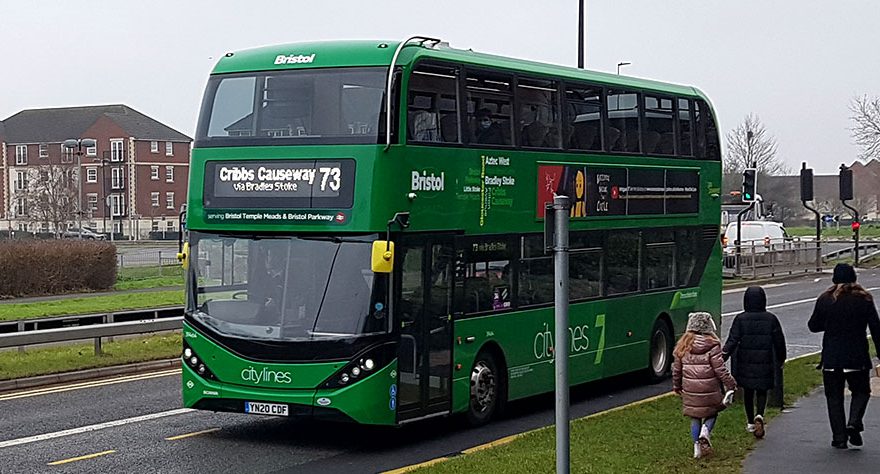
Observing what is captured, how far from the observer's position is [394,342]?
1216 centimetres

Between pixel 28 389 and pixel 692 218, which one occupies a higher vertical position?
pixel 692 218

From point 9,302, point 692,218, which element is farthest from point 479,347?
point 9,302

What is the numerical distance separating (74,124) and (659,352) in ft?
307

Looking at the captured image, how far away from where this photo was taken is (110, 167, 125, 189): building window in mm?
99000

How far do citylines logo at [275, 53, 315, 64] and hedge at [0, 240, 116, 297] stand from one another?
1070 inches

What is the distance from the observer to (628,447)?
11.6 metres

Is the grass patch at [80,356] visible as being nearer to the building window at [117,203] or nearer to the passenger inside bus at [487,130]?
the passenger inside bus at [487,130]

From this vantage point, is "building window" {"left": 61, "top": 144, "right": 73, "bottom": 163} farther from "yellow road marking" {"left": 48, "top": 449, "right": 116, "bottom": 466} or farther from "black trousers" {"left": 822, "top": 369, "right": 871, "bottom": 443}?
"black trousers" {"left": 822, "top": 369, "right": 871, "bottom": 443}

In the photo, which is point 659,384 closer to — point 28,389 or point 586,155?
point 586,155

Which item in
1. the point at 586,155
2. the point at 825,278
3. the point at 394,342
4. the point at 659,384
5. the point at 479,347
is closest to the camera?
the point at 394,342

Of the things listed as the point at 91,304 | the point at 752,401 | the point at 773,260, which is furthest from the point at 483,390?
the point at 773,260

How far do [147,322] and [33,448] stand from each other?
304 inches

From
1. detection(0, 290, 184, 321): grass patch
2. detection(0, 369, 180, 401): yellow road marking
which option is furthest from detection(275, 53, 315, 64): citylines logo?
detection(0, 290, 184, 321): grass patch

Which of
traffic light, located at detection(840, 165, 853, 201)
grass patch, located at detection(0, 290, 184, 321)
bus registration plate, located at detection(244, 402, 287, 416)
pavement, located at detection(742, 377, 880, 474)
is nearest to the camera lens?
pavement, located at detection(742, 377, 880, 474)
